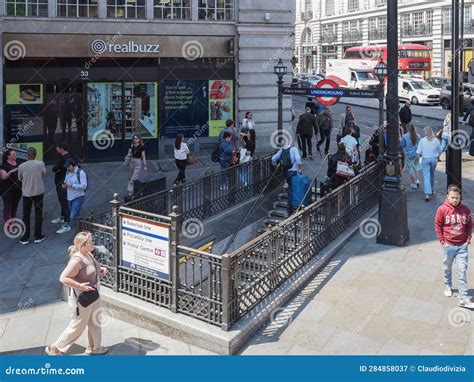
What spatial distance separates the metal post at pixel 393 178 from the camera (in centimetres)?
1027

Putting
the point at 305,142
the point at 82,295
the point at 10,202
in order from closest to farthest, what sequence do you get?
the point at 82,295, the point at 10,202, the point at 305,142

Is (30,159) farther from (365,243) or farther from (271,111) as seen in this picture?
(271,111)

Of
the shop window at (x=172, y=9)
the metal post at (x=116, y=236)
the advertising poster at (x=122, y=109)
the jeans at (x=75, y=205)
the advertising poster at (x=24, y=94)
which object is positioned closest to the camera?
the metal post at (x=116, y=236)

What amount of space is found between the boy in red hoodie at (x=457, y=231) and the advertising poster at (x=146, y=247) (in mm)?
3617

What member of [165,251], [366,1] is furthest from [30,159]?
[366,1]

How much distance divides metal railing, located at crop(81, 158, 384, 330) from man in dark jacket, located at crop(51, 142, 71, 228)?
10.1ft

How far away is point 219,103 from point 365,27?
167 feet

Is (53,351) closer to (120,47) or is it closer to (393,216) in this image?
(393,216)

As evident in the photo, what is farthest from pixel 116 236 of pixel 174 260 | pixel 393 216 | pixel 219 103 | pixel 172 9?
pixel 172 9

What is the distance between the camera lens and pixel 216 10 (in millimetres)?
20312

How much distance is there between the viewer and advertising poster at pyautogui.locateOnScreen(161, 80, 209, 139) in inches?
790

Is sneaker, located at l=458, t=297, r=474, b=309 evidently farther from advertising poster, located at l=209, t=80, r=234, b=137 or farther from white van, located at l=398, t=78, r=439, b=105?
white van, located at l=398, t=78, r=439, b=105

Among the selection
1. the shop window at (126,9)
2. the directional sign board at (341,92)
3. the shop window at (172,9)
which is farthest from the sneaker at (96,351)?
the shop window at (172,9)

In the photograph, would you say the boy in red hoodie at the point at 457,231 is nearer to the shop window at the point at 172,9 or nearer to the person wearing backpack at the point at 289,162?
the person wearing backpack at the point at 289,162
